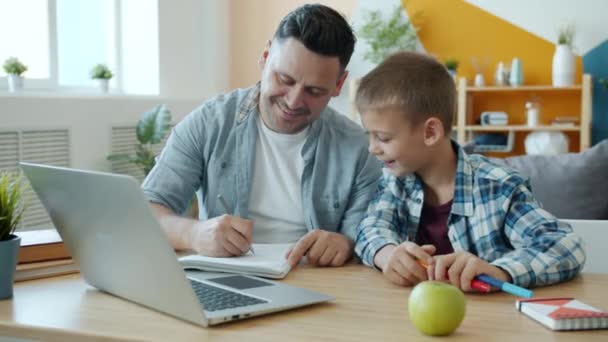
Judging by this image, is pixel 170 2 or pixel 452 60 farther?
pixel 452 60

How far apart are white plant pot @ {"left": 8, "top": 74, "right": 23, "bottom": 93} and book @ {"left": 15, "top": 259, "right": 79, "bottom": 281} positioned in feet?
8.64

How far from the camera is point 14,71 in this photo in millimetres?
3693

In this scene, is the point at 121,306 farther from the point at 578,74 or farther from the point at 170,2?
the point at 578,74

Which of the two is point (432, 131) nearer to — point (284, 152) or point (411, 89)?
point (411, 89)

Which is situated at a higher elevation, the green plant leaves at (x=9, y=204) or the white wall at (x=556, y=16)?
the white wall at (x=556, y=16)

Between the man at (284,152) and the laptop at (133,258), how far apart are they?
1.36 feet

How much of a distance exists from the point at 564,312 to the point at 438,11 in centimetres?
470

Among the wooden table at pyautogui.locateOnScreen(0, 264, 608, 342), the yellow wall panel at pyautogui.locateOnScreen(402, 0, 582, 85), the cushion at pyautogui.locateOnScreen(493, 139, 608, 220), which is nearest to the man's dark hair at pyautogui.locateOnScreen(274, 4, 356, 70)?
the wooden table at pyautogui.locateOnScreen(0, 264, 608, 342)

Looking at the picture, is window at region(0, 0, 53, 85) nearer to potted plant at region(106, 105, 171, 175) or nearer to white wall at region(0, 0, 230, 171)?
white wall at region(0, 0, 230, 171)

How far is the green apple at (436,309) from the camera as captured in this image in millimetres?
927

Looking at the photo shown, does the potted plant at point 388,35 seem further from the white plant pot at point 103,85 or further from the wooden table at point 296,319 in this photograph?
the wooden table at point 296,319

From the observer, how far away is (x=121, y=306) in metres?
1.10

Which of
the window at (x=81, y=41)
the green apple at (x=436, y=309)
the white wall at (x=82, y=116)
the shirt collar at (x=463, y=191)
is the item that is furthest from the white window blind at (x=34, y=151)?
the green apple at (x=436, y=309)

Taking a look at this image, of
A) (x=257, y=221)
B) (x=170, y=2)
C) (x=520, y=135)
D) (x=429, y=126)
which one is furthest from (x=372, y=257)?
(x=520, y=135)
